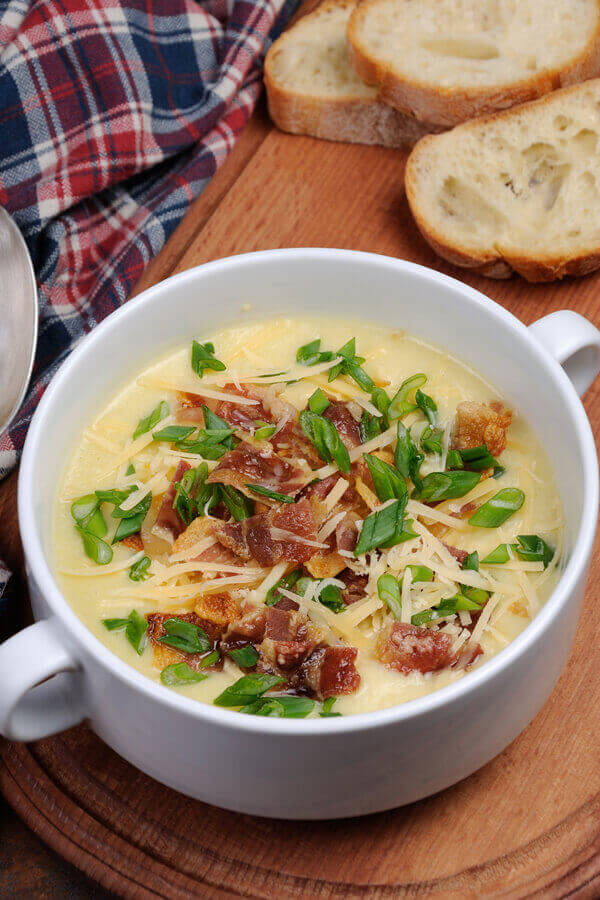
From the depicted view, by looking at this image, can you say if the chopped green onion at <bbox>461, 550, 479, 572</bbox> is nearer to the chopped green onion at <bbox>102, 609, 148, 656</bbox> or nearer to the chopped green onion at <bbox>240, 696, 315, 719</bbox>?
the chopped green onion at <bbox>240, 696, 315, 719</bbox>

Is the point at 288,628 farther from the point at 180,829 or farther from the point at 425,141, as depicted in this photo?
the point at 425,141

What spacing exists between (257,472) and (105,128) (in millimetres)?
1276

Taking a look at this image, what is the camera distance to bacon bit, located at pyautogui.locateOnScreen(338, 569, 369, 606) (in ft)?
5.42

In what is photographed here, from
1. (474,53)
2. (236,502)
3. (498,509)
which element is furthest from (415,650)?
(474,53)

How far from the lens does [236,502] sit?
176 cm

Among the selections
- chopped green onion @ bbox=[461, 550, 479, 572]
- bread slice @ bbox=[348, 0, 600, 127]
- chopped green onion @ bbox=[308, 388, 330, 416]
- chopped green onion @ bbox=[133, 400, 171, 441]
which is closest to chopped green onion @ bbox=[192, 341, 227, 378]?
chopped green onion @ bbox=[133, 400, 171, 441]

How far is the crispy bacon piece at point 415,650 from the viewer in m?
1.56

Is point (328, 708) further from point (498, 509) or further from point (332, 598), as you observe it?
point (498, 509)

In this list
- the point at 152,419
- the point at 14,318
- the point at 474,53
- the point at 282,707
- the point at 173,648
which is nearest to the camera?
the point at 282,707

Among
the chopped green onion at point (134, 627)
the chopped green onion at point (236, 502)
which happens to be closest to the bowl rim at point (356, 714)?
the chopped green onion at point (134, 627)

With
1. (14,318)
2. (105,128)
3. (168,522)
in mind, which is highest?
(105,128)

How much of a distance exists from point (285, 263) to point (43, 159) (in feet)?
2.90

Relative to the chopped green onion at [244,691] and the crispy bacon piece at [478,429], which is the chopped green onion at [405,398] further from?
the chopped green onion at [244,691]

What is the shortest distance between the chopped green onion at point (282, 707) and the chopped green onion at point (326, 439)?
421mm
